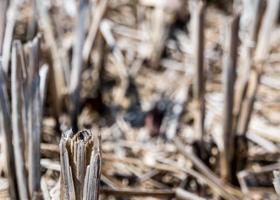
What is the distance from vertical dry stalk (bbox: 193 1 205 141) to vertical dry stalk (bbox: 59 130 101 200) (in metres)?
0.56

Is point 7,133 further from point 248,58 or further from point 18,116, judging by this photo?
point 248,58

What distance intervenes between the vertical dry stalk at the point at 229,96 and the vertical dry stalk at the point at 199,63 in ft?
0.29

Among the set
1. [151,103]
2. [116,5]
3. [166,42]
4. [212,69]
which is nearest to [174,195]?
[151,103]

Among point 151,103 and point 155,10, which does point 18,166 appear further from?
point 155,10

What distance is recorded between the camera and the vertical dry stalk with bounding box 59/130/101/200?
3.09 feet

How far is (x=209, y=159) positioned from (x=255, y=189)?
138 mm

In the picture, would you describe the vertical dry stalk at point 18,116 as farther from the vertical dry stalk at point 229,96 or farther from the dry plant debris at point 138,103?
the vertical dry stalk at point 229,96

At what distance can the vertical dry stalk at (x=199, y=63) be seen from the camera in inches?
55.2

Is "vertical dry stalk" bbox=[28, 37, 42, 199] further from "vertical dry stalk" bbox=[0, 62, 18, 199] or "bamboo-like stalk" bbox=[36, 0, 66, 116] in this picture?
"bamboo-like stalk" bbox=[36, 0, 66, 116]

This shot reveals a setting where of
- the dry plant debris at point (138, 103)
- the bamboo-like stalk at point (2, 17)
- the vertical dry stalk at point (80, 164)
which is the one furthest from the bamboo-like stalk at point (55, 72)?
the vertical dry stalk at point (80, 164)

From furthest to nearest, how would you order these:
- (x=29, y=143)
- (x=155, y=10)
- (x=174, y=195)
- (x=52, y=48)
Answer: (x=155, y=10) → (x=52, y=48) → (x=174, y=195) → (x=29, y=143)

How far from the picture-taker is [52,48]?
5.62 feet

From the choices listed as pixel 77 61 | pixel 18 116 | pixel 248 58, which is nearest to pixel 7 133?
pixel 18 116

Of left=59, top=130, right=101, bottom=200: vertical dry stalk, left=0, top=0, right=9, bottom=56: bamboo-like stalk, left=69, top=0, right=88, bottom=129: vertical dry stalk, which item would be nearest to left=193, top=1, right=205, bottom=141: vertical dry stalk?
left=69, top=0, right=88, bottom=129: vertical dry stalk
